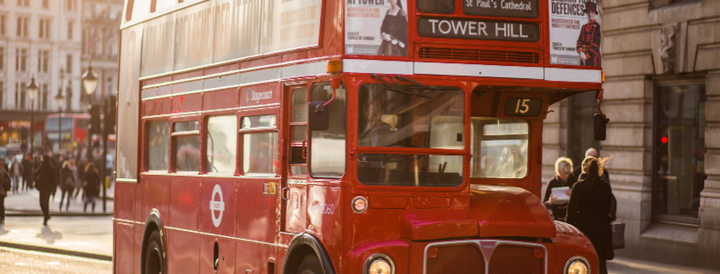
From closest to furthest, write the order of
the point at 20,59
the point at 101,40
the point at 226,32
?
the point at 226,32 → the point at 20,59 → the point at 101,40

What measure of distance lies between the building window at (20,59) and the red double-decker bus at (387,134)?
93.2m

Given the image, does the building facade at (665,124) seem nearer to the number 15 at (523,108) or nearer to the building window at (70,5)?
the number 15 at (523,108)

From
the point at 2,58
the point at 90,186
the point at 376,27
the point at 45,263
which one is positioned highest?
the point at 2,58

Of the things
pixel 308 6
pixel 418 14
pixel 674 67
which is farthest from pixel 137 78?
pixel 674 67

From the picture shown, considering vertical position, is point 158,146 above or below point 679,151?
below

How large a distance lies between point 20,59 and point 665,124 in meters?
89.7

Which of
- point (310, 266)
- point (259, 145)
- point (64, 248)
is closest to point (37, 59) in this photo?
point (64, 248)

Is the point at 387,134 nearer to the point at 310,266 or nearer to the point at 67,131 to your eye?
the point at 310,266

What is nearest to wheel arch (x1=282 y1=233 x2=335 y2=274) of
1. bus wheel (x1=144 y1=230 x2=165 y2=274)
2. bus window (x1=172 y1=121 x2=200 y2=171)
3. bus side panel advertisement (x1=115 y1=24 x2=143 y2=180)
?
bus window (x1=172 y1=121 x2=200 y2=171)

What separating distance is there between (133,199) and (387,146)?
18.8ft

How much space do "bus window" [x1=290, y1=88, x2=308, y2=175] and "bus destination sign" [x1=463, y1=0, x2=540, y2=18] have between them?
1443 millimetres

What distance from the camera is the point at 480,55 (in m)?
7.66

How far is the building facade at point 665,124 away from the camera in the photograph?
15047 mm

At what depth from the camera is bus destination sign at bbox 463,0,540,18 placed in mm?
7641
